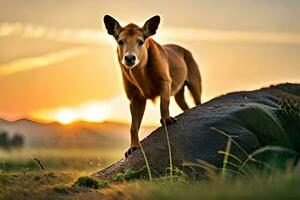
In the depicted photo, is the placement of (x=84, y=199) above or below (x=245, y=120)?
below

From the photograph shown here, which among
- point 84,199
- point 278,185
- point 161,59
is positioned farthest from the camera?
point 161,59

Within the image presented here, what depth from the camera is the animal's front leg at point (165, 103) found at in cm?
1088

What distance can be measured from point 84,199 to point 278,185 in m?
2.56

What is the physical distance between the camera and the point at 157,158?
9.93 meters

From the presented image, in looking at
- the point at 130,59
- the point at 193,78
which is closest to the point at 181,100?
the point at 193,78

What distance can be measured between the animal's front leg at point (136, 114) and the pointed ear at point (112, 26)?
1.21 metres

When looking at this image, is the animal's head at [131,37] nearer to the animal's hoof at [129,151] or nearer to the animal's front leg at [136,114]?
the animal's front leg at [136,114]

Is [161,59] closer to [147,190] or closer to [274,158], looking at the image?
[274,158]

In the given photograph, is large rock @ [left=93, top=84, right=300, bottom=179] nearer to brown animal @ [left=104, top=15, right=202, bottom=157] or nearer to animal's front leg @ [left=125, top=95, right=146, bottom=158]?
animal's front leg @ [left=125, top=95, right=146, bottom=158]

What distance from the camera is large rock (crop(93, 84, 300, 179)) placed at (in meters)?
9.70

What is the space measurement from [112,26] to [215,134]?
3.04 metres

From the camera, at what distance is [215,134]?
32.5 ft

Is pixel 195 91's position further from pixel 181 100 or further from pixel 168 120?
pixel 168 120

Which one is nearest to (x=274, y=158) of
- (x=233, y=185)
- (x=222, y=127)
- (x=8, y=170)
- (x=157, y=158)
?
(x=222, y=127)
